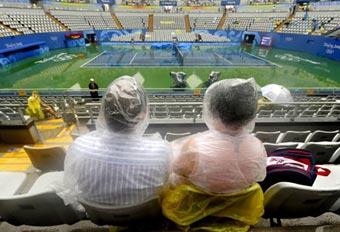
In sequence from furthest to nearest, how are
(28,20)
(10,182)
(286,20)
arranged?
(286,20) → (28,20) → (10,182)

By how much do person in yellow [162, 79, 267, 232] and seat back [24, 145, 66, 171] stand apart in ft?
4.72

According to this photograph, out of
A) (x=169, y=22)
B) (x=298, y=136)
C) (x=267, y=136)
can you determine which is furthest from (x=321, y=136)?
(x=169, y=22)

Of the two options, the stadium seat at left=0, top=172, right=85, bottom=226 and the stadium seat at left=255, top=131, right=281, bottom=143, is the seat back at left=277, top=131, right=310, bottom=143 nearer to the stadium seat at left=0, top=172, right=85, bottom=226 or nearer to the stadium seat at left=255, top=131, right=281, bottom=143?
Result: the stadium seat at left=255, top=131, right=281, bottom=143

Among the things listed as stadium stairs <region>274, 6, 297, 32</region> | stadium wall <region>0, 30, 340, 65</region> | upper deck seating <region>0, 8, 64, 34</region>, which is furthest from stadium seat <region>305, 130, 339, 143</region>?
stadium stairs <region>274, 6, 297, 32</region>

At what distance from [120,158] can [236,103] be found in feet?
2.25

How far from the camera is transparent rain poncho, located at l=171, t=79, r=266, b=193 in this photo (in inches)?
50.1

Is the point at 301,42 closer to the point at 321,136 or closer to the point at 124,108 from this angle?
the point at 321,136

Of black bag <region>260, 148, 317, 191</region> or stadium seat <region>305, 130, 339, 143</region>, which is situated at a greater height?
black bag <region>260, 148, 317, 191</region>

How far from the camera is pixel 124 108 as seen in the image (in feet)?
4.22

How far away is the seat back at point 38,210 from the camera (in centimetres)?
149

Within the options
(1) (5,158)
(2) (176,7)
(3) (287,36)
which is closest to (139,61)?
(1) (5,158)

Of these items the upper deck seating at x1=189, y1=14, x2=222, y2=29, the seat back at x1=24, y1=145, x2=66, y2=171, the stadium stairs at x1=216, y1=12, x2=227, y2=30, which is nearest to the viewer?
the seat back at x1=24, y1=145, x2=66, y2=171

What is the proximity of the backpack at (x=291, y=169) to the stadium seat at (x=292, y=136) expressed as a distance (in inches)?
62.1

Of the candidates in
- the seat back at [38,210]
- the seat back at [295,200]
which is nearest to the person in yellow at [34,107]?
the seat back at [38,210]
